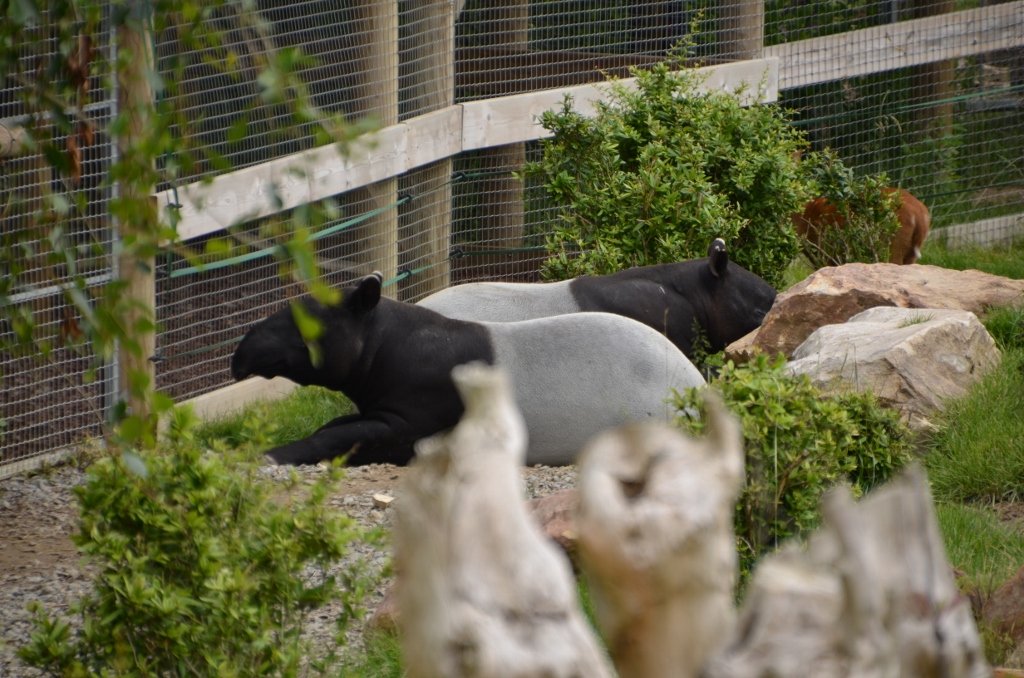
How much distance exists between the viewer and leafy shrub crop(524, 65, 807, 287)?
6.83 metres

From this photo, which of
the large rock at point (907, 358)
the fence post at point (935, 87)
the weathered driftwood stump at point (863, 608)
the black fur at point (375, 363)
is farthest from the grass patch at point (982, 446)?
the fence post at point (935, 87)

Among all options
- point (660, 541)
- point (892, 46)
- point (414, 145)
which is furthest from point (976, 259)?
point (660, 541)

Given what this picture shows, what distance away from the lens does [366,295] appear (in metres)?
5.66

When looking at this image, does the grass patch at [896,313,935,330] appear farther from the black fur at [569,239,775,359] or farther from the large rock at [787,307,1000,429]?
the black fur at [569,239,775,359]

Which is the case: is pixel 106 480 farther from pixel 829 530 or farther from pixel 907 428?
pixel 907 428

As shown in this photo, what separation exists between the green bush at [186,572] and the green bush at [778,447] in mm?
1312

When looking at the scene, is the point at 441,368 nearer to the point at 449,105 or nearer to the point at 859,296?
the point at 859,296

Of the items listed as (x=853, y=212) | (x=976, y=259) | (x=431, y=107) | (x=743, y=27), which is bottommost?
(x=976, y=259)

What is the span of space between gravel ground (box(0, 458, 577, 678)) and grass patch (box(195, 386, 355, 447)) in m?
0.67

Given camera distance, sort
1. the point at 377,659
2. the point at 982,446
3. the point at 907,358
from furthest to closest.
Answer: the point at 907,358, the point at 982,446, the point at 377,659

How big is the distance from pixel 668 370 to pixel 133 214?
159 inches

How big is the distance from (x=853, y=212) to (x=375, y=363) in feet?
12.9

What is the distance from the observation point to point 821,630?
110cm

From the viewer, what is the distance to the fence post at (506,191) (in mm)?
8320
